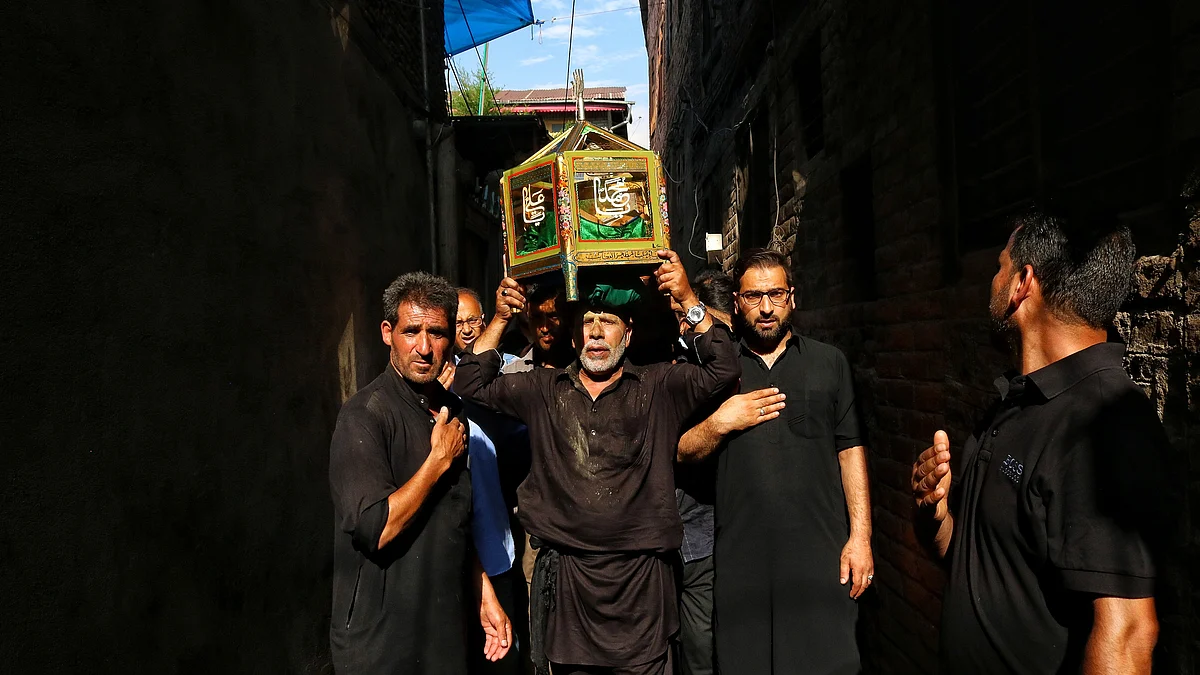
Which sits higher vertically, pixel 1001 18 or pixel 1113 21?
pixel 1001 18

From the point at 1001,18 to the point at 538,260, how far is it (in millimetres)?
2218

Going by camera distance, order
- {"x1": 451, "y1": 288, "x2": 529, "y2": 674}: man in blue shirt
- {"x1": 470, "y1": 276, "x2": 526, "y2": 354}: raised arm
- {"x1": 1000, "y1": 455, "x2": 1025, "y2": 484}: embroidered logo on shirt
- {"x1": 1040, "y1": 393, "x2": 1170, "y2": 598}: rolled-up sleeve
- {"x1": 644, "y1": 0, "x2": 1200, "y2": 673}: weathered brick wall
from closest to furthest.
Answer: {"x1": 1040, "y1": 393, "x2": 1170, "y2": 598}: rolled-up sleeve
{"x1": 1000, "y1": 455, "x2": 1025, "y2": 484}: embroidered logo on shirt
{"x1": 644, "y1": 0, "x2": 1200, "y2": 673}: weathered brick wall
{"x1": 470, "y1": 276, "x2": 526, "y2": 354}: raised arm
{"x1": 451, "y1": 288, "x2": 529, "y2": 674}: man in blue shirt

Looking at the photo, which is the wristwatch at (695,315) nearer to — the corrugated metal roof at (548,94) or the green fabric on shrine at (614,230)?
the green fabric on shrine at (614,230)

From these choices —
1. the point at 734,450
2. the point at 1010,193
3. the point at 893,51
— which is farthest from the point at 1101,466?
the point at 893,51

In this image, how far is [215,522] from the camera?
10.3ft

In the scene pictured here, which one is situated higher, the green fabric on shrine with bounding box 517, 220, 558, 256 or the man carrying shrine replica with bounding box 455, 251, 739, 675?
the green fabric on shrine with bounding box 517, 220, 558, 256

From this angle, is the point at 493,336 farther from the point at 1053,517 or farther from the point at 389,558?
Result: the point at 1053,517

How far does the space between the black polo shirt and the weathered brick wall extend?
1.44 feet

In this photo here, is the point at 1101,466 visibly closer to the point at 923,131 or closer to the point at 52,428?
the point at 923,131

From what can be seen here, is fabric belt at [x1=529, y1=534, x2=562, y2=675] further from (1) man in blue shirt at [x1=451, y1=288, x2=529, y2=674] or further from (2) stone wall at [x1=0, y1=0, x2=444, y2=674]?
(2) stone wall at [x1=0, y1=0, x2=444, y2=674]

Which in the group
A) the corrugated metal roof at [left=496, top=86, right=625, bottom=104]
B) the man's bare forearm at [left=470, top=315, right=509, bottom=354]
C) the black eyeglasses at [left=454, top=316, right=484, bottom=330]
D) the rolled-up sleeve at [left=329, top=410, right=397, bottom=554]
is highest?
the corrugated metal roof at [left=496, top=86, right=625, bottom=104]

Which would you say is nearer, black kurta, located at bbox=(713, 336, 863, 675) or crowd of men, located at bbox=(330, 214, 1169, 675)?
crowd of men, located at bbox=(330, 214, 1169, 675)

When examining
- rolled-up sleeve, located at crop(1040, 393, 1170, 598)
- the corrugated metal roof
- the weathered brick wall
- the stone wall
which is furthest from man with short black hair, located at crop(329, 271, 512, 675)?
the corrugated metal roof

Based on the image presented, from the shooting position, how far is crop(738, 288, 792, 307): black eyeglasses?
2961mm
